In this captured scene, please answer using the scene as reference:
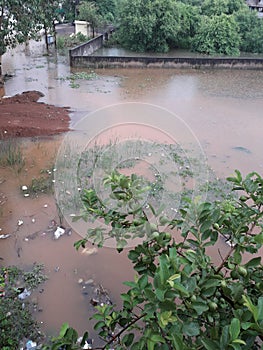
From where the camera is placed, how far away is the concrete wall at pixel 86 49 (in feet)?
42.4

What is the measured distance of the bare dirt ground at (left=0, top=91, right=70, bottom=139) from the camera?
6691 mm

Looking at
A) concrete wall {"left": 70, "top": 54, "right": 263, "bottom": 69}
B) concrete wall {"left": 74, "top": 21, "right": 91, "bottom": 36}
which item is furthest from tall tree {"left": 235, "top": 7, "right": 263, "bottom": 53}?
concrete wall {"left": 74, "top": 21, "right": 91, "bottom": 36}

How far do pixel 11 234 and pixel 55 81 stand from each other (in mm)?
8004

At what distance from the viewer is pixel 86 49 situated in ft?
48.8

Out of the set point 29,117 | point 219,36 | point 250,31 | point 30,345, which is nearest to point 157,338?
point 30,345

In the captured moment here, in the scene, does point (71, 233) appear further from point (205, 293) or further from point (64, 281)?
point (205, 293)

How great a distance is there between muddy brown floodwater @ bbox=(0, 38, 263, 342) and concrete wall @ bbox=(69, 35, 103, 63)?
541mm

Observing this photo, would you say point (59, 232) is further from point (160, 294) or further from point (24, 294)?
point (160, 294)

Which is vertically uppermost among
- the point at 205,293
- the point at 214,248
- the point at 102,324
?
the point at 205,293

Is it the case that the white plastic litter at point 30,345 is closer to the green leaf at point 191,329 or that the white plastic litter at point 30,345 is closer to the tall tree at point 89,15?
the green leaf at point 191,329

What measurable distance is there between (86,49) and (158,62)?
3.62 meters

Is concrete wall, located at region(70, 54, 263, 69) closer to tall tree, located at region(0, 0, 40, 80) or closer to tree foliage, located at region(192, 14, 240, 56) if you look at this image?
tree foliage, located at region(192, 14, 240, 56)

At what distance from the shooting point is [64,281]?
333 centimetres

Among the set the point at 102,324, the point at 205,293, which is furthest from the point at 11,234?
the point at 205,293
